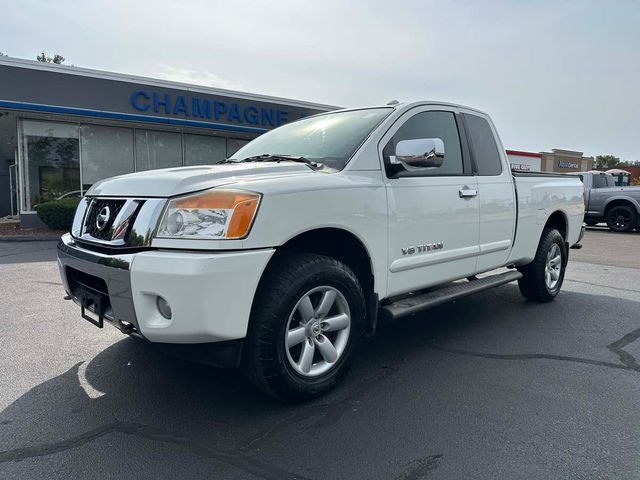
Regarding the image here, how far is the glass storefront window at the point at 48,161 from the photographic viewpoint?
1476cm

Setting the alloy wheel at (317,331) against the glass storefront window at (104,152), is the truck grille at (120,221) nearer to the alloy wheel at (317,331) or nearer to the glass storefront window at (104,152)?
the alloy wheel at (317,331)

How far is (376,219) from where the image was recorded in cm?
338

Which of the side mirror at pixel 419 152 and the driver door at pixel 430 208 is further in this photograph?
the driver door at pixel 430 208

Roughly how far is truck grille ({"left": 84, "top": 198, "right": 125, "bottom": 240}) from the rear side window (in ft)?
10.2

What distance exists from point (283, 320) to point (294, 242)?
1.75 feet

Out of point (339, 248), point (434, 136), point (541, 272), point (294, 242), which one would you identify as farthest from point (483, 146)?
point (294, 242)

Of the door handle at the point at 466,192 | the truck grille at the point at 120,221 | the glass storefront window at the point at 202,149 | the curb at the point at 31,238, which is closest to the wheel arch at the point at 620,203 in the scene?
the glass storefront window at the point at 202,149

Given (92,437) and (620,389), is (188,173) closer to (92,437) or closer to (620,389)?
(92,437)

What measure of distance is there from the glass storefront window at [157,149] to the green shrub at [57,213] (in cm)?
358

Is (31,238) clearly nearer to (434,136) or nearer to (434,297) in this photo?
(434,136)

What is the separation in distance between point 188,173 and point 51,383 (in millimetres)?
1755

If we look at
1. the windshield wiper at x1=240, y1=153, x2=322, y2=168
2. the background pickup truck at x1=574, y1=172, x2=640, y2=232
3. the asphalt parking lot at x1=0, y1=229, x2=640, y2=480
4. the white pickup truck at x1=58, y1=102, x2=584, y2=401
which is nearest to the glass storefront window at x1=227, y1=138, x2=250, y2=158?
the background pickup truck at x1=574, y1=172, x2=640, y2=232

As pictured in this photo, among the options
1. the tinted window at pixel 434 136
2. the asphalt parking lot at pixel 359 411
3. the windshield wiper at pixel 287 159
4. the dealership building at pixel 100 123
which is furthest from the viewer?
the dealership building at pixel 100 123

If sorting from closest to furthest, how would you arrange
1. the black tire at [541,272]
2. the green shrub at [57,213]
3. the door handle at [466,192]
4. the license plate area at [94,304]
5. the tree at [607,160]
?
1. the license plate area at [94,304]
2. the door handle at [466,192]
3. the black tire at [541,272]
4. the green shrub at [57,213]
5. the tree at [607,160]
